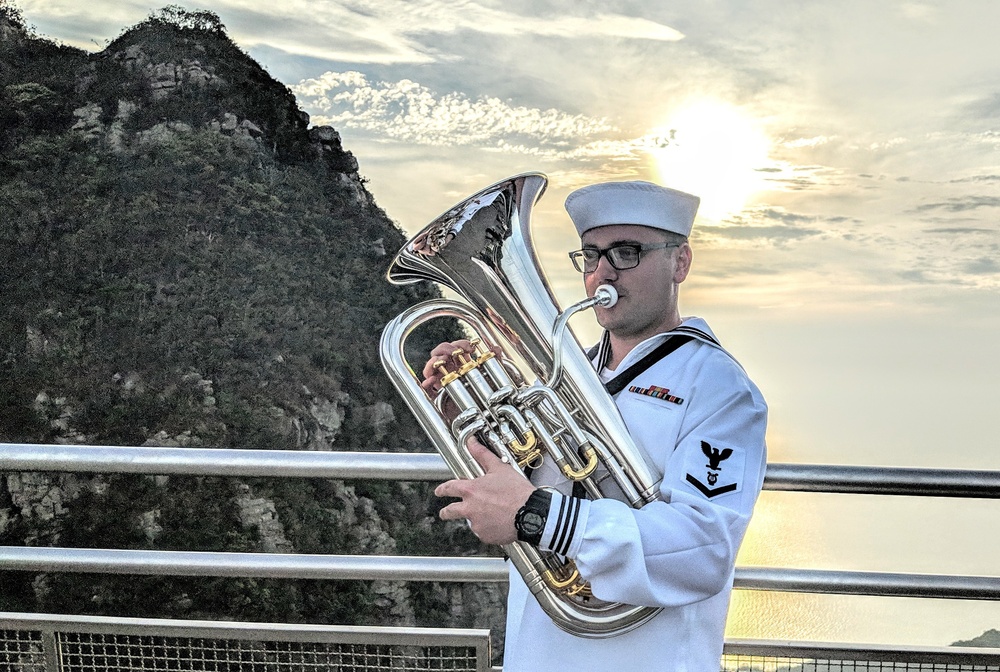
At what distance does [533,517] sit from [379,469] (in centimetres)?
46

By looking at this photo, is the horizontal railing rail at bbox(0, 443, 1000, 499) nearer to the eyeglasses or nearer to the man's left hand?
the man's left hand

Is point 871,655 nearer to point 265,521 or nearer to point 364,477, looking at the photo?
A: point 364,477

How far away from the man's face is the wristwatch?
0.36 meters

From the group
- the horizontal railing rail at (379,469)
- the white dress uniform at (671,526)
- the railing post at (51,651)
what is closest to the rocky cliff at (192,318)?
the railing post at (51,651)

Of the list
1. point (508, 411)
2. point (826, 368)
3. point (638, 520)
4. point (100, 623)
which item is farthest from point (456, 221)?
point (826, 368)

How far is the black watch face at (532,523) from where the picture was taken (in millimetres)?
1242

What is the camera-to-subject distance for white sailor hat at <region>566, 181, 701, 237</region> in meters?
1.50

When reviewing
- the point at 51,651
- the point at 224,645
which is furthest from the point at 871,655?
the point at 51,651

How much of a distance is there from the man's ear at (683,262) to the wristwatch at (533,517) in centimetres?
47

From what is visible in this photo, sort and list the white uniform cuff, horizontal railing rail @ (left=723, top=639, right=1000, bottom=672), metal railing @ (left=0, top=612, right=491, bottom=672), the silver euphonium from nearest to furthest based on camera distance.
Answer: the white uniform cuff, the silver euphonium, horizontal railing rail @ (left=723, top=639, right=1000, bottom=672), metal railing @ (left=0, top=612, right=491, bottom=672)

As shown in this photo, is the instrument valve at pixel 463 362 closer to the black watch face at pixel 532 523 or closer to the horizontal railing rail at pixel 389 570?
the black watch face at pixel 532 523

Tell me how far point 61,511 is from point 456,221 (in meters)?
35.9

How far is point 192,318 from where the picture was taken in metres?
41.0

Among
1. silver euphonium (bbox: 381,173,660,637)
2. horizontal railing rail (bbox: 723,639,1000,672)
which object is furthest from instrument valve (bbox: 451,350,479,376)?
horizontal railing rail (bbox: 723,639,1000,672)
